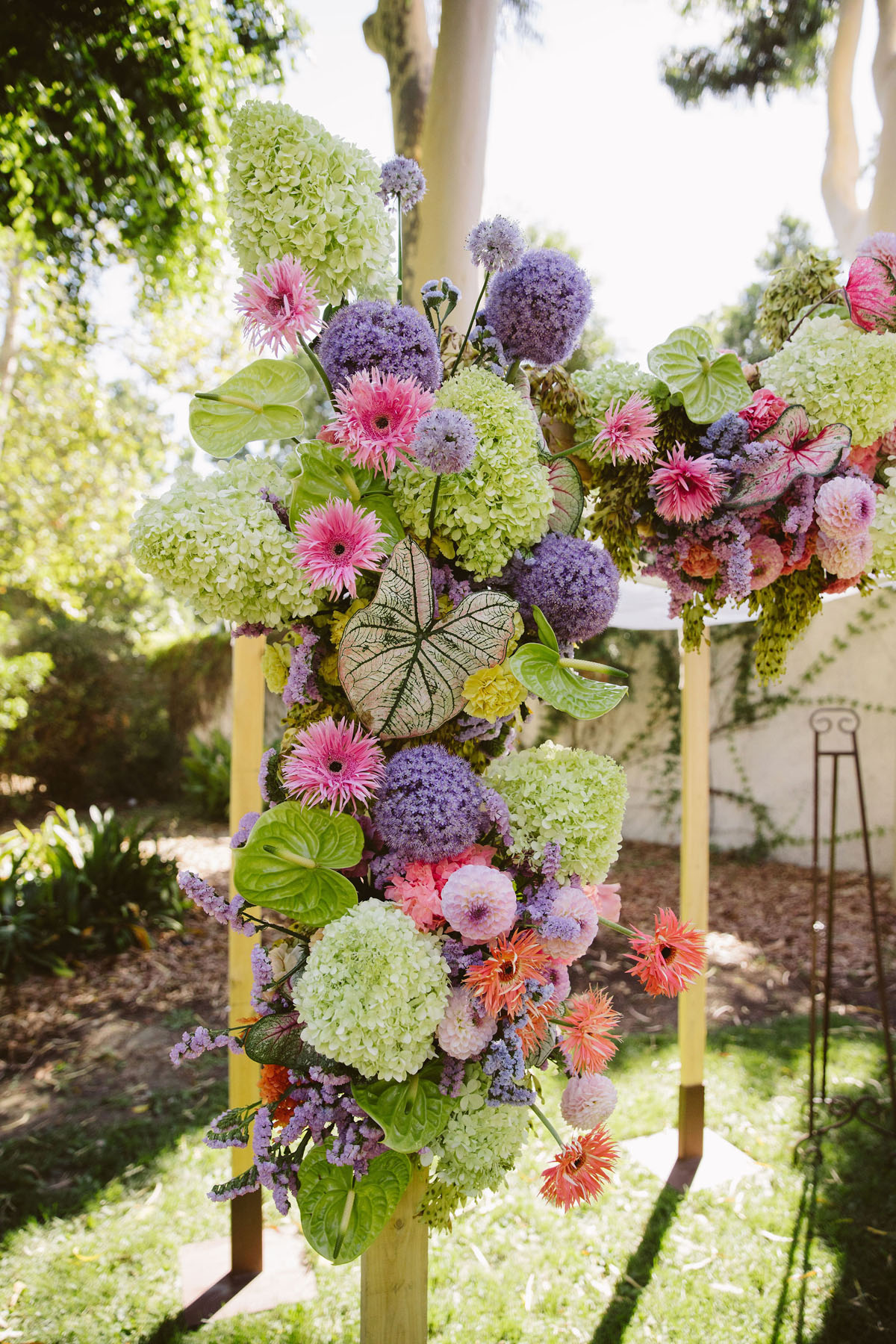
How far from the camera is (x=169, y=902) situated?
458 cm

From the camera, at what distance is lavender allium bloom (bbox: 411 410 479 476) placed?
2.73 ft

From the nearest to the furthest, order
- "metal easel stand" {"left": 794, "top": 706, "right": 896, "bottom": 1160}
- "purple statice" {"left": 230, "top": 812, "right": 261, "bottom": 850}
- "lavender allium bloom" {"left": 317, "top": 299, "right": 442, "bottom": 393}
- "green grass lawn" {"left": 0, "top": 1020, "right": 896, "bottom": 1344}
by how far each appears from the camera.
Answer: "lavender allium bloom" {"left": 317, "top": 299, "right": 442, "bottom": 393} → "purple statice" {"left": 230, "top": 812, "right": 261, "bottom": 850} → "green grass lawn" {"left": 0, "top": 1020, "right": 896, "bottom": 1344} → "metal easel stand" {"left": 794, "top": 706, "right": 896, "bottom": 1160}

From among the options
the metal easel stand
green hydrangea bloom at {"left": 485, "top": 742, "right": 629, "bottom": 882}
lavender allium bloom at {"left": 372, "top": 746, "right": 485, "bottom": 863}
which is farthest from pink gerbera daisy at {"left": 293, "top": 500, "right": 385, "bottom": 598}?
the metal easel stand

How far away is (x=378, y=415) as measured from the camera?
871mm

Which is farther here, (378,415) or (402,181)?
(402,181)

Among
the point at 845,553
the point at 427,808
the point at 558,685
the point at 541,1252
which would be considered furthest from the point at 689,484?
the point at 541,1252

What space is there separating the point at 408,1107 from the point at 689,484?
0.90 meters

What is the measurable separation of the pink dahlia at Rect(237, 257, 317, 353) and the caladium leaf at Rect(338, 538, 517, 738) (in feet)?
0.95

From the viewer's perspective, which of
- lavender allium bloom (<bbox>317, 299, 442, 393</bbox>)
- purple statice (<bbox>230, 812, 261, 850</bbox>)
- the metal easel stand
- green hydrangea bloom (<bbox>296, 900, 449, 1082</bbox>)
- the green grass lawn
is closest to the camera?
green hydrangea bloom (<bbox>296, 900, 449, 1082</bbox>)

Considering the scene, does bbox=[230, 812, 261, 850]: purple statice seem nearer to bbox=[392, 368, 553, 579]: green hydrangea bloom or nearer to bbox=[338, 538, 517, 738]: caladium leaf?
bbox=[338, 538, 517, 738]: caladium leaf

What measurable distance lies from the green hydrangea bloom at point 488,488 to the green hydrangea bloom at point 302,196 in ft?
0.72

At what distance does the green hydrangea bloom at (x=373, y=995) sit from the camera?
32.1 inches

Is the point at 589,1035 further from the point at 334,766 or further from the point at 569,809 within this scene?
the point at 334,766

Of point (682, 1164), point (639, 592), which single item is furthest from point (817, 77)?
point (682, 1164)
